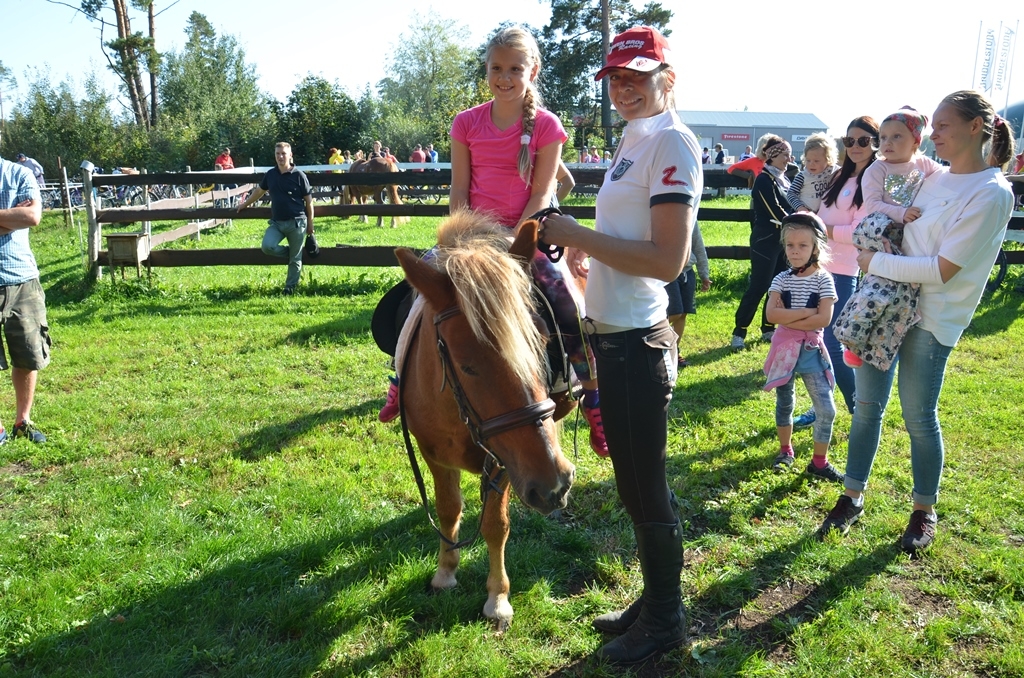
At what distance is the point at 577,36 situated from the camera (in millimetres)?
36438

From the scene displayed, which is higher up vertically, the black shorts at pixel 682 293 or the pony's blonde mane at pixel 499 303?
the pony's blonde mane at pixel 499 303

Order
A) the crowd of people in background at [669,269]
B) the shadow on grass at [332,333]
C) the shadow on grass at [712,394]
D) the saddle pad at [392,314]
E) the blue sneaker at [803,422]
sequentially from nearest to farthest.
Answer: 1. the crowd of people in background at [669,269]
2. the saddle pad at [392,314]
3. the blue sneaker at [803,422]
4. the shadow on grass at [712,394]
5. the shadow on grass at [332,333]

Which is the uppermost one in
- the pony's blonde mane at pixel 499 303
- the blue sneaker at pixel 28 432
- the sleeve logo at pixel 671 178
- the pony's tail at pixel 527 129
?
the pony's tail at pixel 527 129

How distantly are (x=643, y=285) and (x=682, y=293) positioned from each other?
4.42m

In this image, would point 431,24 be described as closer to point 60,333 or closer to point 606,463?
point 60,333

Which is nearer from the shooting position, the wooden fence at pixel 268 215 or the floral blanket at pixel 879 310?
the floral blanket at pixel 879 310

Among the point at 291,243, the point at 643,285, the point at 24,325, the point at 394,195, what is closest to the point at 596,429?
the point at 643,285

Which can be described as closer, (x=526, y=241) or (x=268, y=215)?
(x=526, y=241)

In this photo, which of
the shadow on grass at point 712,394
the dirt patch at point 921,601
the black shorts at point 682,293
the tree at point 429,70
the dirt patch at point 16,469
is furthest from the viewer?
the tree at point 429,70

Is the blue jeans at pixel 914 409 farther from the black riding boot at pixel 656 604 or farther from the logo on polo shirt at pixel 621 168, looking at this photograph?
the logo on polo shirt at pixel 621 168

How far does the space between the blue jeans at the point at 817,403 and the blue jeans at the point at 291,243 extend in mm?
6989

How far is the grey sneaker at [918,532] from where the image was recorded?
3492 millimetres

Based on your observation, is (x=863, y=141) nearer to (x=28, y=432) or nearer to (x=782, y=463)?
(x=782, y=463)

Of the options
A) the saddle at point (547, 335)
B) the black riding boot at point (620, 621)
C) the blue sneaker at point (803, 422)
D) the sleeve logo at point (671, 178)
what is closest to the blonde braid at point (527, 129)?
the saddle at point (547, 335)
